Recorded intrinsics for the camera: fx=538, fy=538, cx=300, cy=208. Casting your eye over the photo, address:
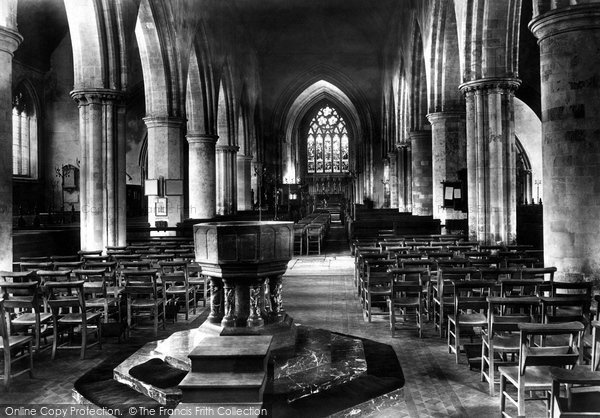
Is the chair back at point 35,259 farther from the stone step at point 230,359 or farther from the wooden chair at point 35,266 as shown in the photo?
the stone step at point 230,359

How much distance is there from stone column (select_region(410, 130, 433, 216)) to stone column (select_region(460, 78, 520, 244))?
914cm

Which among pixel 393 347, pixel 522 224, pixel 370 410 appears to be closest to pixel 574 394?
pixel 370 410

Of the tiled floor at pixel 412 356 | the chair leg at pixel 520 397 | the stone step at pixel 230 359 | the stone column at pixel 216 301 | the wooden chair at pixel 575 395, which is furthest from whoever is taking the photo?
the stone column at pixel 216 301

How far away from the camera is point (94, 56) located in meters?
13.5

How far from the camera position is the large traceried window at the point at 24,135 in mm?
26547

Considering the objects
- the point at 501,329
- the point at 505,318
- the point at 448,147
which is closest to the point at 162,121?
the point at 448,147

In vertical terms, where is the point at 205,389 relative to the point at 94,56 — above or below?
below

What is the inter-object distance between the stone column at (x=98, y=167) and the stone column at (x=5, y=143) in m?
3.65

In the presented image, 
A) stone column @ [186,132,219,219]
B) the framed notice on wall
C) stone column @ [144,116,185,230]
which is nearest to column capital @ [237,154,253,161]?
stone column @ [186,132,219,219]

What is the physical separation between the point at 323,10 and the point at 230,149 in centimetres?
1246

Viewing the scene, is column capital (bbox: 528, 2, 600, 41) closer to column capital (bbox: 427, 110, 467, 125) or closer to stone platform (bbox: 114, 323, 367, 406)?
stone platform (bbox: 114, 323, 367, 406)

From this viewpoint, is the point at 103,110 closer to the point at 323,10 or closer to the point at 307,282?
the point at 307,282

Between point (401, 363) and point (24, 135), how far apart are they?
2643cm

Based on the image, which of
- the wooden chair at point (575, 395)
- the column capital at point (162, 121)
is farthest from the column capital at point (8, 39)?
the wooden chair at point (575, 395)
